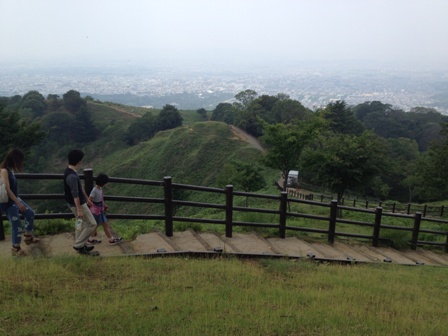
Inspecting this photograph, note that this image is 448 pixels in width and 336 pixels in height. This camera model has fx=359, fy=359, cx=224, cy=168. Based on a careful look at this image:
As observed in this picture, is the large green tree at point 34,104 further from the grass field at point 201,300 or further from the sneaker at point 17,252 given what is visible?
the grass field at point 201,300

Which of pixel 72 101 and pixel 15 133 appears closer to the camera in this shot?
pixel 15 133

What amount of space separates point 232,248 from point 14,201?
4.00 meters

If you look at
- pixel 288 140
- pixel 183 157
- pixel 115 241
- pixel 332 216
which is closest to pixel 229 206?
pixel 115 241

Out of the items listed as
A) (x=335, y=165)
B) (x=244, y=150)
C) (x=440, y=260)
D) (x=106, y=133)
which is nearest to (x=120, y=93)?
(x=106, y=133)

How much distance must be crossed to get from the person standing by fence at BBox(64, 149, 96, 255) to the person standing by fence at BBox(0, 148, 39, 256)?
26.4 inches

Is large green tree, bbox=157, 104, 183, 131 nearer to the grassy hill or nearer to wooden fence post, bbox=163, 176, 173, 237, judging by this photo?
the grassy hill

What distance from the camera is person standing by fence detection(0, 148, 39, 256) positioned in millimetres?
5449

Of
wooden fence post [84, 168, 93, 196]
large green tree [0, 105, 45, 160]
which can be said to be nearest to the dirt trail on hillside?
large green tree [0, 105, 45, 160]

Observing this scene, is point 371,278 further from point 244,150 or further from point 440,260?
point 244,150

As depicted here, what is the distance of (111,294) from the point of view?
4.54m

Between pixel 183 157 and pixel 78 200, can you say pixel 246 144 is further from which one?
pixel 78 200

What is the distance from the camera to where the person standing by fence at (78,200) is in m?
5.59

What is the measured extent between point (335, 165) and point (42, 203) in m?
33.8

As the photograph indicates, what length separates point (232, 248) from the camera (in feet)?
24.0
